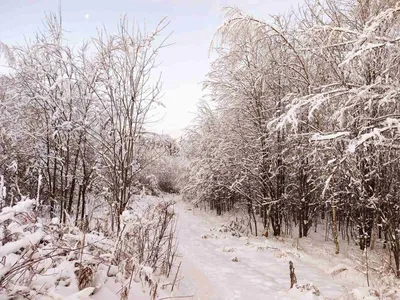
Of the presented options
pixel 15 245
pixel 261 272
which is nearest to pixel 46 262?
pixel 15 245

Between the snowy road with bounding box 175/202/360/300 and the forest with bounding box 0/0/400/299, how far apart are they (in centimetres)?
8

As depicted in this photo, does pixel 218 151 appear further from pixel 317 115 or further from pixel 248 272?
pixel 248 272

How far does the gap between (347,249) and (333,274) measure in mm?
2777

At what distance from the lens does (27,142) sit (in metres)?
8.91

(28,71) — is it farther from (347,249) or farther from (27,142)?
(347,249)

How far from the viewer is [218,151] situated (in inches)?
454

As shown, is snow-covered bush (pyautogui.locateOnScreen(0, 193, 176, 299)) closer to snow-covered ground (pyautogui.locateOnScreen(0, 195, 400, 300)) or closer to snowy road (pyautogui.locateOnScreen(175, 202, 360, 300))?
snow-covered ground (pyautogui.locateOnScreen(0, 195, 400, 300))

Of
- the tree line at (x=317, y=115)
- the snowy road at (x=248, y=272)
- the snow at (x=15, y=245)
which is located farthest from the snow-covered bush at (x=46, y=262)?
the tree line at (x=317, y=115)

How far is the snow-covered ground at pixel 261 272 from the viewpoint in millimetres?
3889

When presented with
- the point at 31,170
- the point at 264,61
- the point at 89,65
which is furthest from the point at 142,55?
the point at 31,170

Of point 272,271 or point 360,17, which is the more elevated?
point 360,17

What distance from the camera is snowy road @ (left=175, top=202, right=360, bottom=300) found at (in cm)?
393

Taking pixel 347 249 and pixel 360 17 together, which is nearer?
pixel 360 17

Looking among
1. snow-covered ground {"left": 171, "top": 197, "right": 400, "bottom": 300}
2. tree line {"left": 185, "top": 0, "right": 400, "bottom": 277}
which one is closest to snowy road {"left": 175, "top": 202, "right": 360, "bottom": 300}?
snow-covered ground {"left": 171, "top": 197, "right": 400, "bottom": 300}
